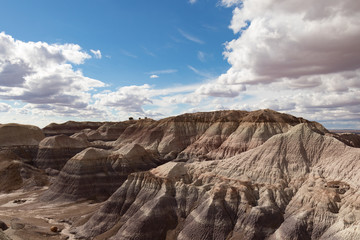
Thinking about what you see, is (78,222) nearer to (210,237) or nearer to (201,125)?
(210,237)

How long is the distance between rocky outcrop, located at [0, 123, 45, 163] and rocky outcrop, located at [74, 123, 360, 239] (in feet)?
206

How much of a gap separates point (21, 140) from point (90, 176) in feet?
174

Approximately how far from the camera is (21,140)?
97.8 meters

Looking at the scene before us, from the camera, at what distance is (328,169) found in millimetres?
36156

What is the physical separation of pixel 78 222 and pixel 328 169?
36308mm

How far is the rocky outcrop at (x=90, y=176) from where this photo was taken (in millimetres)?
57625

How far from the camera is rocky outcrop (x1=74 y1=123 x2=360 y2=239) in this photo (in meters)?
29.1

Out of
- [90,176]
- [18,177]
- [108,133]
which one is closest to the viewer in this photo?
[90,176]

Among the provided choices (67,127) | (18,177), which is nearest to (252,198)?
(18,177)

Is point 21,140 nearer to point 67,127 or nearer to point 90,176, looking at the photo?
point 90,176

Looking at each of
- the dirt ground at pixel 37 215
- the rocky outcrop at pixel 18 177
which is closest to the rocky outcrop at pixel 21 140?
the rocky outcrop at pixel 18 177

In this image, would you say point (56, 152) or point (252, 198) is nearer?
point (252, 198)

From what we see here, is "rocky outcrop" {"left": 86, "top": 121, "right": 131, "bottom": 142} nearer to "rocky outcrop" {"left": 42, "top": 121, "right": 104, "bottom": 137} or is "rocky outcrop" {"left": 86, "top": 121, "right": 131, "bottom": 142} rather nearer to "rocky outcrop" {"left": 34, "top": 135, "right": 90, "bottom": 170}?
"rocky outcrop" {"left": 42, "top": 121, "right": 104, "bottom": 137}

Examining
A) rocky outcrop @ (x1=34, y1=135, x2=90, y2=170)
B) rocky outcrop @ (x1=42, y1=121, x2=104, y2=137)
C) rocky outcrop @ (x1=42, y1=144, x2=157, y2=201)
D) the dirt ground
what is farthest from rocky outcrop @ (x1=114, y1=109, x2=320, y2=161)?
rocky outcrop @ (x1=42, y1=121, x2=104, y2=137)
